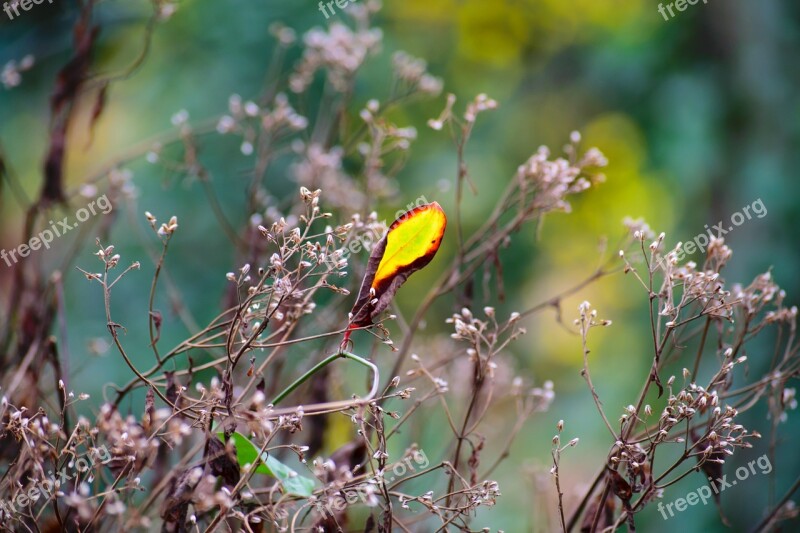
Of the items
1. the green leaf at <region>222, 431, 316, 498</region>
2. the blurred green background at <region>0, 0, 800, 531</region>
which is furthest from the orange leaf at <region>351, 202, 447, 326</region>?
the blurred green background at <region>0, 0, 800, 531</region>

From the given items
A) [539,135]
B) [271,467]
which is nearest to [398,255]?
[271,467]

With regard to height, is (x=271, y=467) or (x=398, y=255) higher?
(x=398, y=255)

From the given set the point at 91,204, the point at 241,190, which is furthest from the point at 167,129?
the point at 91,204

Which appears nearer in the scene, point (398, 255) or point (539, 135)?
point (398, 255)

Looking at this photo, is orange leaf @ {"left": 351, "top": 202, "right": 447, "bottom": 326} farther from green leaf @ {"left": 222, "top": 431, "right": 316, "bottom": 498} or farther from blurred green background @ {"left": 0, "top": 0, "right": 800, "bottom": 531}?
blurred green background @ {"left": 0, "top": 0, "right": 800, "bottom": 531}

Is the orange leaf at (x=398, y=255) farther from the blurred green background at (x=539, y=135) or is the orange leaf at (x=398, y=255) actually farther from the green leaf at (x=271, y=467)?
the blurred green background at (x=539, y=135)

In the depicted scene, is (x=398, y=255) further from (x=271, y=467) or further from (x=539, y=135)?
(x=539, y=135)

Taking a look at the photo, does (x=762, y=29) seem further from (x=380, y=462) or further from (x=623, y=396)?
(x=380, y=462)
